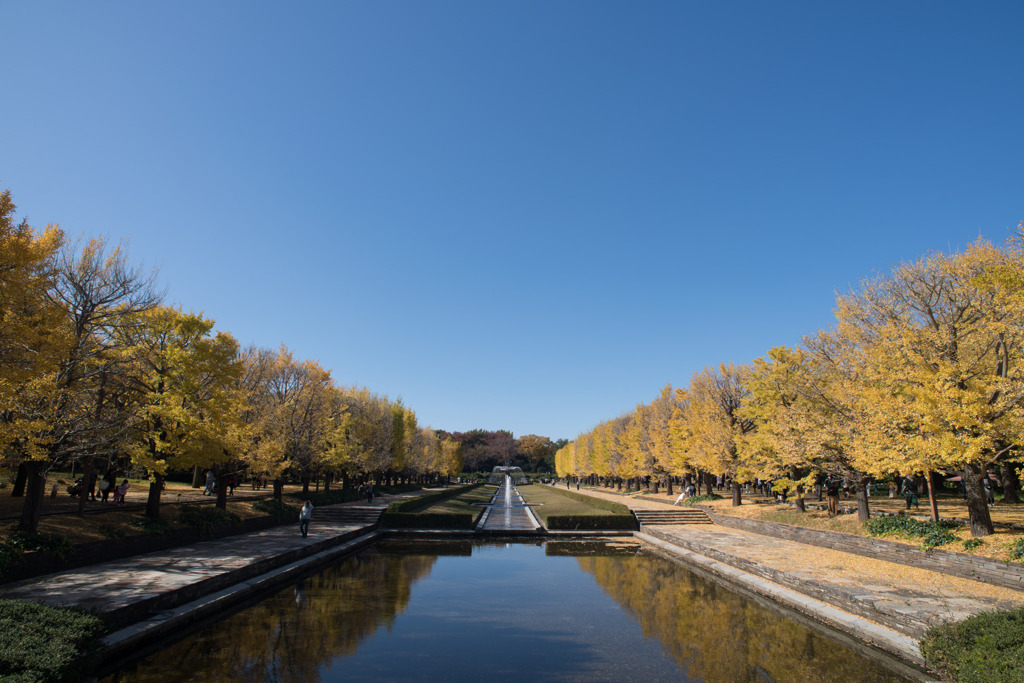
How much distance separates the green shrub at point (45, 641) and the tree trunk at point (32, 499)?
754cm

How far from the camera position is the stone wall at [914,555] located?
45.8 feet

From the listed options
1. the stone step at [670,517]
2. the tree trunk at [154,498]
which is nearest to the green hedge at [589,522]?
the stone step at [670,517]

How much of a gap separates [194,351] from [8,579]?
31.5ft

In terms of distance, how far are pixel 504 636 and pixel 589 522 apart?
19850 millimetres

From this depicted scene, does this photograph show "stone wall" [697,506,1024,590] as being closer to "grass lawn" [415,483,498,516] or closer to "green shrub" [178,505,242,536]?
"grass lawn" [415,483,498,516]

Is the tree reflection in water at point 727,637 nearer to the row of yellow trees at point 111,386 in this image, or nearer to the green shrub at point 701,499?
the row of yellow trees at point 111,386

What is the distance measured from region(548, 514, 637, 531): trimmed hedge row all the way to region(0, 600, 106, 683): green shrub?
79.6ft

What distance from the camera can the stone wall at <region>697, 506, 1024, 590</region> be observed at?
14.0 meters

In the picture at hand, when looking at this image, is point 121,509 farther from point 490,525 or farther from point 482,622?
point 490,525

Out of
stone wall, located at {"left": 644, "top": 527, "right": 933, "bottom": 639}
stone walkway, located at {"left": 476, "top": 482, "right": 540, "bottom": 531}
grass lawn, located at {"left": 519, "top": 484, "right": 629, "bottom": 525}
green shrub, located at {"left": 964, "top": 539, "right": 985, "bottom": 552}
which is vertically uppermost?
green shrub, located at {"left": 964, "top": 539, "right": 985, "bottom": 552}

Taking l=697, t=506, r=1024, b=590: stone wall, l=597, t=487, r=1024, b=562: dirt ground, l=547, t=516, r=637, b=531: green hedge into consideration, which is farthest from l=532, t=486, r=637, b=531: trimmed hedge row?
l=697, t=506, r=1024, b=590: stone wall

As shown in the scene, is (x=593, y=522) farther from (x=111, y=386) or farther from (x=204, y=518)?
(x=111, y=386)

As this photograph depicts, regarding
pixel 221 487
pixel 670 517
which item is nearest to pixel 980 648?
pixel 221 487

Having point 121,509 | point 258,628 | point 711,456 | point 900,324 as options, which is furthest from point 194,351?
point 711,456
